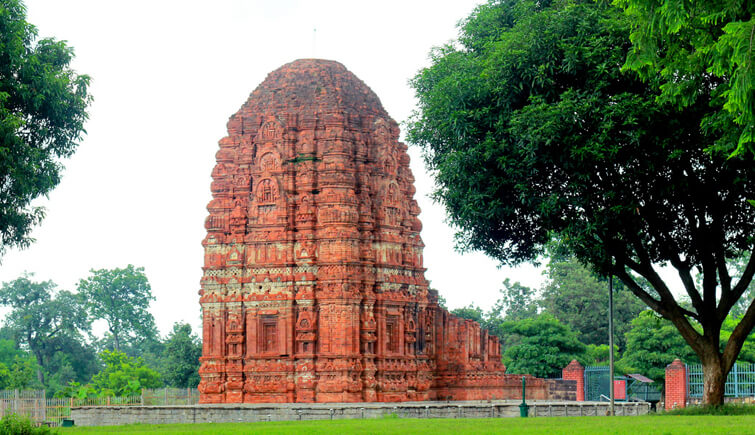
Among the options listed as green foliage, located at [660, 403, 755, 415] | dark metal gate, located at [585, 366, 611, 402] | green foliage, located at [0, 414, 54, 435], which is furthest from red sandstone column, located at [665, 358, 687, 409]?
green foliage, located at [0, 414, 54, 435]

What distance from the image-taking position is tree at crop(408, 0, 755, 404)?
24.8 m

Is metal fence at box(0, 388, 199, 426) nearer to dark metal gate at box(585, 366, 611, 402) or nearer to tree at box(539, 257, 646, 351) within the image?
dark metal gate at box(585, 366, 611, 402)

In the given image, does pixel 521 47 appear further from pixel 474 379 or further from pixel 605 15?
pixel 474 379

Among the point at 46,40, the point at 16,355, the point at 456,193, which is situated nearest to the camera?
the point at 456,193

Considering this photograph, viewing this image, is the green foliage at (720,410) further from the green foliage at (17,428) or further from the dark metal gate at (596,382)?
the dark metal gate at (596,382)

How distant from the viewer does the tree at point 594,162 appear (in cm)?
2483

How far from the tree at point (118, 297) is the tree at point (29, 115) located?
4949 cm

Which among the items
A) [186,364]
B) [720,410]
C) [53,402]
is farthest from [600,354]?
[720,410]

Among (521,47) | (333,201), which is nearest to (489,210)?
(521,47)

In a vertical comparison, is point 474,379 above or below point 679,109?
below

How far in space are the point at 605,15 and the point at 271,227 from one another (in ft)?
50.6

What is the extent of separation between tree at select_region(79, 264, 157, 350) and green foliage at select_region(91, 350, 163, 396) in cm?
1758

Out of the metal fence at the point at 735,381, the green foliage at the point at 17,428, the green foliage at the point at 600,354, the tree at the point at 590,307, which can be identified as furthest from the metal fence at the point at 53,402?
the tree at the point at 590,307

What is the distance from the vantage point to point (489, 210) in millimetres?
27359
